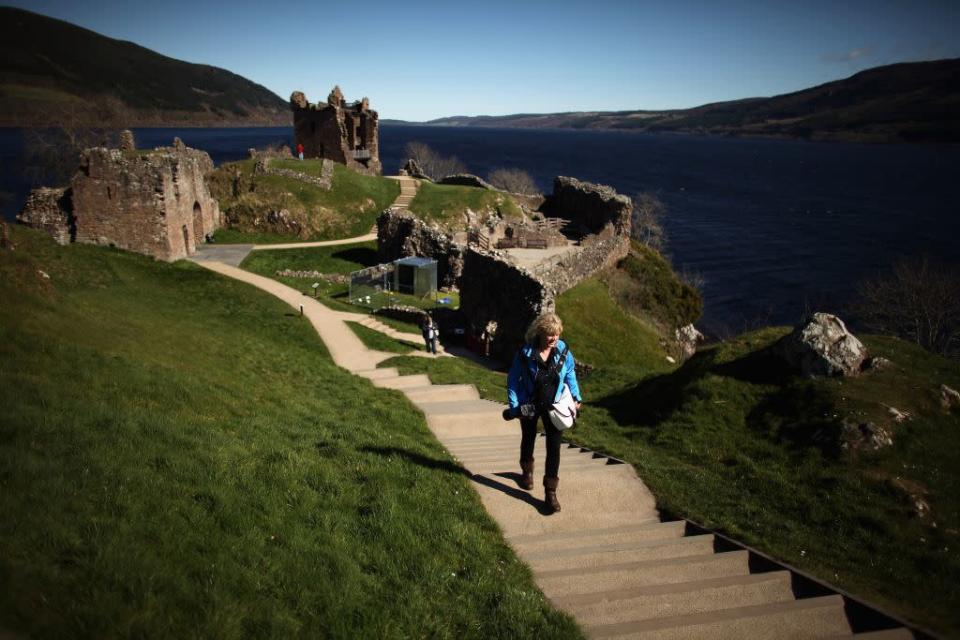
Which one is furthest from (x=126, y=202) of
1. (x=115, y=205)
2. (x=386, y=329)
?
(x=386, y=329)

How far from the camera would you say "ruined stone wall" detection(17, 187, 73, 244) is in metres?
31.0

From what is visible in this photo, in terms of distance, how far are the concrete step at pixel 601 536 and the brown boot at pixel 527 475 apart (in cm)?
127

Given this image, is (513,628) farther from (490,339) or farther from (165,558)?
(490,339)

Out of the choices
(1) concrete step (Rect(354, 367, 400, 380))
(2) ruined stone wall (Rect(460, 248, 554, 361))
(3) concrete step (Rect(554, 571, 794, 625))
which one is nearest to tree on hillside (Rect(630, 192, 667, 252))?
(2) ruined stone wall (Rect(460, 248, 554, 361))

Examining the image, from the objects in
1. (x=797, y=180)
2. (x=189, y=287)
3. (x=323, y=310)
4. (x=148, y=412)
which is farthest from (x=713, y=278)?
(x=797, y=180)

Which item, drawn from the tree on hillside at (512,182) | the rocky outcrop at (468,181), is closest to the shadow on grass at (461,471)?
the rocky outcrop at (468,181)

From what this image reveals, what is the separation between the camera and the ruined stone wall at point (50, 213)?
31000 mm

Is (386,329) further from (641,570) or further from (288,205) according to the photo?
(641,570)

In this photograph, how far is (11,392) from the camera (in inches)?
299

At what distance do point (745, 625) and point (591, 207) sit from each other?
45.6 meters

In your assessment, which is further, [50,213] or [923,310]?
[923,310]

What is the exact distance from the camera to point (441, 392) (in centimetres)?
1814

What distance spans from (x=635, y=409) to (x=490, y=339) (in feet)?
43.9

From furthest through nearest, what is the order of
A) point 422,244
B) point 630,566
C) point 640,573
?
point 422,244 < point 630,566 < point 640,573
